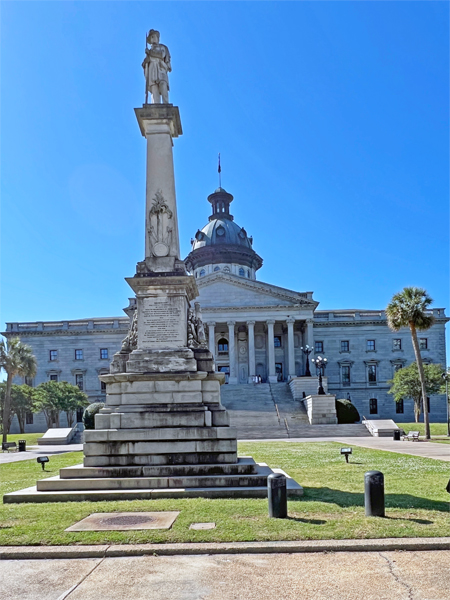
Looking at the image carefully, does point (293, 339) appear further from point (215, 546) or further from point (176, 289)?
point (215, 546)

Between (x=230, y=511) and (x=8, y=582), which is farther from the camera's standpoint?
(x=230, y=511)

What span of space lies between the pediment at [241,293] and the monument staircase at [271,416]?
1205 centimetres

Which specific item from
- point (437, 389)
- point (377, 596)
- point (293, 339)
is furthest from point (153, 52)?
point (293, 339)

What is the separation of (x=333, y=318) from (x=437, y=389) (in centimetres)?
2512

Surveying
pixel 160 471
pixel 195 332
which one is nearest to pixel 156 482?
pixel 160 471

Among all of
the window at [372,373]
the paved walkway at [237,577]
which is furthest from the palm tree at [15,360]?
the window at [372,373]

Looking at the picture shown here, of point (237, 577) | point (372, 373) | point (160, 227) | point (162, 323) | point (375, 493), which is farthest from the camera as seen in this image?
point (372, 373)

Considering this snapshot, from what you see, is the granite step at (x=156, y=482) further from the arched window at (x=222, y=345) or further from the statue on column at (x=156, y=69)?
the arched window at (x=222, y=345)

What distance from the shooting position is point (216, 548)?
707 cm

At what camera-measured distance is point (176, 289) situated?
44.3 feet

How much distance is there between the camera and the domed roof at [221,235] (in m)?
91.6

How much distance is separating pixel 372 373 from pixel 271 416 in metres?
30.5

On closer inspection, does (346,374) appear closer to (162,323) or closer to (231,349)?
(231,349)

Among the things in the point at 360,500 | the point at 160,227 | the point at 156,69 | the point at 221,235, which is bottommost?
the point at 360,500
